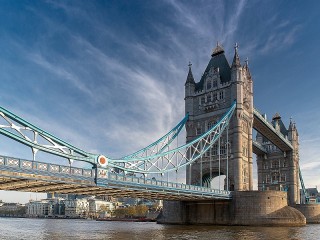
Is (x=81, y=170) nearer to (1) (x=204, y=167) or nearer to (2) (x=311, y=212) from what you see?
(1) (x=204, y=167)

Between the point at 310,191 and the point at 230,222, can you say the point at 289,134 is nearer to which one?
the point at 230,222

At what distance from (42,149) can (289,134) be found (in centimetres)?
8140

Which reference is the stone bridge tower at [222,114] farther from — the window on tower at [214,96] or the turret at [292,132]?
the turret at [292,132]

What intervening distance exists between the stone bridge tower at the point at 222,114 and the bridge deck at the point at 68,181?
1769cm

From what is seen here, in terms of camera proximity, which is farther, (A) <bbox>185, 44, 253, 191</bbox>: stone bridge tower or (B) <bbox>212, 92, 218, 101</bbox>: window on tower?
(B) <bbox>212, 92, 218, 101</bbox>: window on tower

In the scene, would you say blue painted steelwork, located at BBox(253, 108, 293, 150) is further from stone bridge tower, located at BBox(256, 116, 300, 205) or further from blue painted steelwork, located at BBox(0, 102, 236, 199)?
blue painted steelwork, located at BBox(0, 102, 236, 199)

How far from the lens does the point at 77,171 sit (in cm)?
3262

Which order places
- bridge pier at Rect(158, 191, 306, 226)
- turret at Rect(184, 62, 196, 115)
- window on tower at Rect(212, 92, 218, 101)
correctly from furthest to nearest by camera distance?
turret at Rect(184, 62, 196, 115), window on tower at Rect(212, 92, 218, 101), bridge pier at Rect(158, 191, 306, 226)

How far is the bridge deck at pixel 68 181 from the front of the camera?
91.9 feet

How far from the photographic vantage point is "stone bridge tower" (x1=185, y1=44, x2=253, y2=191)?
62.0m

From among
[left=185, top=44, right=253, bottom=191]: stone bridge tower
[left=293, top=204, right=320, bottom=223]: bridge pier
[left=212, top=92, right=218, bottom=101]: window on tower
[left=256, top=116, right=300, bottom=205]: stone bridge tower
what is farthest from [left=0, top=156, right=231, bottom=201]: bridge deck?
[left=256, top=116, right=300, bottom=205]: stone bridge tower

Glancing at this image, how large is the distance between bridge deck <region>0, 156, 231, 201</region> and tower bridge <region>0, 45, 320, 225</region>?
78 millimetres

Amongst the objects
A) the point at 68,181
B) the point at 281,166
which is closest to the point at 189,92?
the point at 68,181

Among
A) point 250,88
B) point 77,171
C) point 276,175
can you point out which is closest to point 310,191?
point 276,175
